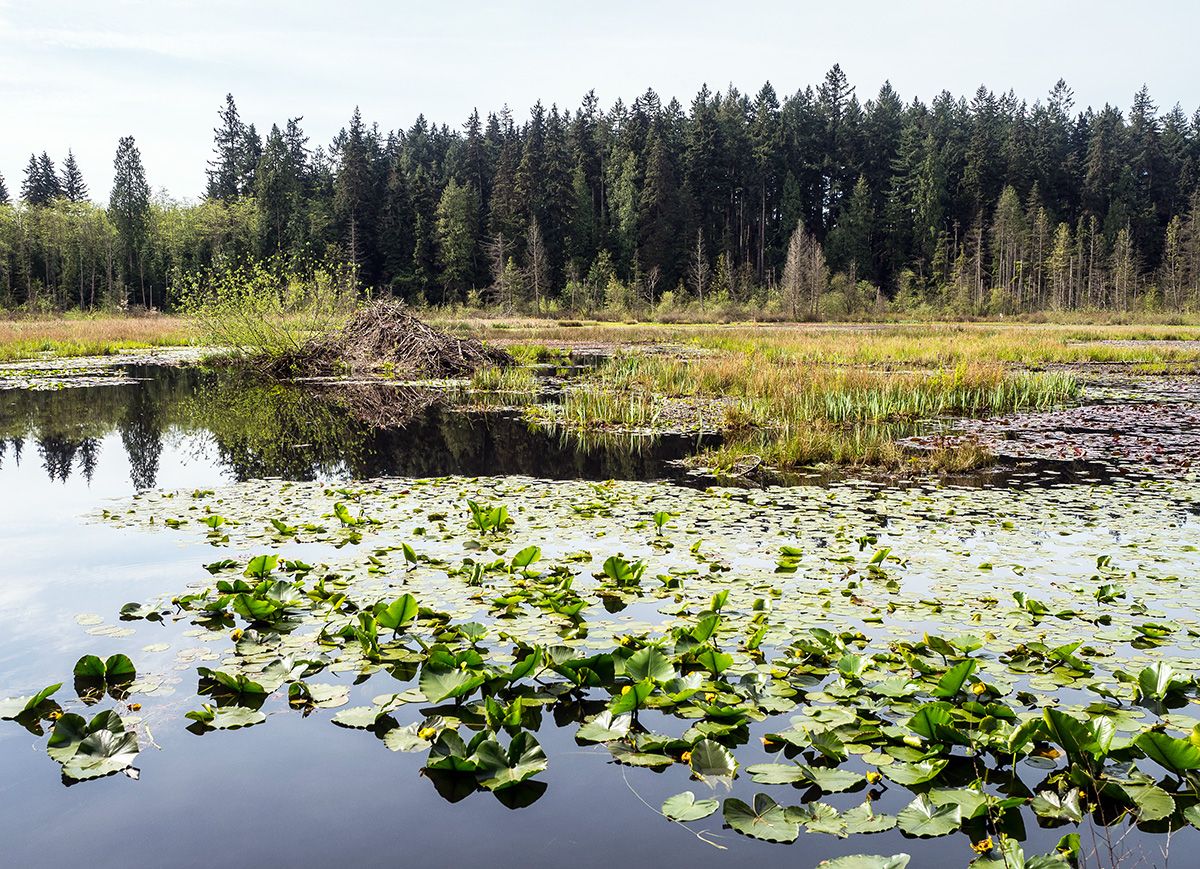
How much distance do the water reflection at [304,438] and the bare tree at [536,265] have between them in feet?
148

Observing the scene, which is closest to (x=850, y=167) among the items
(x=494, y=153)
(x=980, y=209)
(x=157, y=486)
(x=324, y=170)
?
(x=980, y=209)

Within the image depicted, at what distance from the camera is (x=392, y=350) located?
76.0 feet

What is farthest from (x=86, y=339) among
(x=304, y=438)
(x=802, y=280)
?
(x=802, y=280)

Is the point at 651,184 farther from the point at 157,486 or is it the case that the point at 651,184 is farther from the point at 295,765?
the point at 295,765

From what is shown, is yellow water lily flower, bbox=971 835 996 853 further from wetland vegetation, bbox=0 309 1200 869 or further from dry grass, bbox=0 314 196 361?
dry grass, bbox=0 314 196 361

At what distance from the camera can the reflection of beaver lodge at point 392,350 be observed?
72.8 ft

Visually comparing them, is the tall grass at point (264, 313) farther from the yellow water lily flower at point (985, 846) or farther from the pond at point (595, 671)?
the yellow water lily flower at point (985, 846)

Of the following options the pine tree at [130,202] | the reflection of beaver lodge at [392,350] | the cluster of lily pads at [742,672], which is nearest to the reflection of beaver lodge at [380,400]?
the reflection of beaver lodge at [392,350]

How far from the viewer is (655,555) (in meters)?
5.90

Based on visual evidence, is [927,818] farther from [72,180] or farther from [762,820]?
[72,180]

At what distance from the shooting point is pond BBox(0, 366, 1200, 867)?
2.77 meters

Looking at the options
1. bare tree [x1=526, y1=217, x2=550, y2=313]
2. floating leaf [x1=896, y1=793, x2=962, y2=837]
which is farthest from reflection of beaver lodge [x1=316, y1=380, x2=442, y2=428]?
bare tree [x1=526, y1=217, x2=550, y2=313]

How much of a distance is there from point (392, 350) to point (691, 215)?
169 feet

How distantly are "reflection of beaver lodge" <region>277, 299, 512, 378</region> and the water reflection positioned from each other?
423cm
